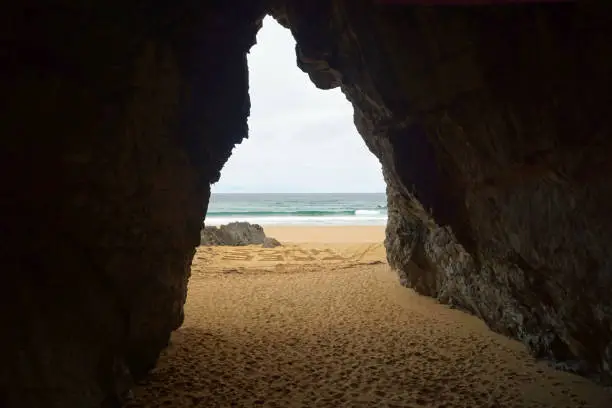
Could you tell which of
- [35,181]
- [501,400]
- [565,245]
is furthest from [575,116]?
[35,181]

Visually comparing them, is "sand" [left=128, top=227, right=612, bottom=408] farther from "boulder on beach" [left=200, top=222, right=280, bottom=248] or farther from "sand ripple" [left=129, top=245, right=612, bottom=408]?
"boulder on beach" [left=200, top=222, right=280, bottom=248]

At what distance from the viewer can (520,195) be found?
13.4ft

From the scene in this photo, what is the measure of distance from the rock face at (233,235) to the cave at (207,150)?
9115mm

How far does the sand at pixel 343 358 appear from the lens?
3842mm

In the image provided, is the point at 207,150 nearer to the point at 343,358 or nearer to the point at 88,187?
the point at 88,187

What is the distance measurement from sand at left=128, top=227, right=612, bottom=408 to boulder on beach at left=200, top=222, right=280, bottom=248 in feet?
19.7

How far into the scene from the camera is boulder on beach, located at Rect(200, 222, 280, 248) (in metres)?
14.2

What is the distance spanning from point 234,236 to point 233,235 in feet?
0.16

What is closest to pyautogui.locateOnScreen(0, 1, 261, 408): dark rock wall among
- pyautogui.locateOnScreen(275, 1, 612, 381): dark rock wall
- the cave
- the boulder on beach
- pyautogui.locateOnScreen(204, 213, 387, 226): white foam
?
the cave

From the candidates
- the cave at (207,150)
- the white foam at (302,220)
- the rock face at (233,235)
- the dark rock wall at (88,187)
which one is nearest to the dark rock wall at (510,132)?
the cave at (207,150)

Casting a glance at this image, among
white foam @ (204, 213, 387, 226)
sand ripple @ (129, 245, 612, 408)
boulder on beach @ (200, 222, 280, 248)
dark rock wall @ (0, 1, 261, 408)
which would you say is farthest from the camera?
white foam @ (204, 213, 387, 226)

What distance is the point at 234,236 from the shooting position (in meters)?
14.6

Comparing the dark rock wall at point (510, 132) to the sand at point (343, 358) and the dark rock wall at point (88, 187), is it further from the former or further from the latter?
the dark rock wall at point (88, 187)

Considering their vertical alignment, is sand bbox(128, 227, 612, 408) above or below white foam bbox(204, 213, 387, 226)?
below
